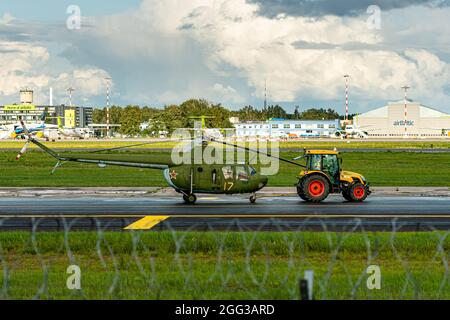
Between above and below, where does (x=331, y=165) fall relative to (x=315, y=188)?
above

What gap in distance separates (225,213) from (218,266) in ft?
38.7

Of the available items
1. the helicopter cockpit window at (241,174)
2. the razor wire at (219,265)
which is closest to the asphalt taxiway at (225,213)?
the razor wire at (219,265)

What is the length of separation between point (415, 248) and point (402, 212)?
27.1 feet

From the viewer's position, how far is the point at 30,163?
199ft

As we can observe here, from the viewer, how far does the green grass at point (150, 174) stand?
41.0 metres

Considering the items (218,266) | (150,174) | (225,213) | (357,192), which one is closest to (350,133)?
(150,174)

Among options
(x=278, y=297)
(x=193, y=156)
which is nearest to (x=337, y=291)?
(x=278, y=297)

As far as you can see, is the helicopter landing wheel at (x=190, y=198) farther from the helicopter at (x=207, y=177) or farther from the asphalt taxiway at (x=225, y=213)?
the asphalt taxiway at (x=225, y=213)

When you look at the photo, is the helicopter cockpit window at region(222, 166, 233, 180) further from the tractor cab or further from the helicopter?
the tractor cab

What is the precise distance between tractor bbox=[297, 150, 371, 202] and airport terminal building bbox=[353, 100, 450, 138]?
520 feet

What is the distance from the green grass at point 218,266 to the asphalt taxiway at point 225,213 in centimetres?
145

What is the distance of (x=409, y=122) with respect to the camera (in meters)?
186

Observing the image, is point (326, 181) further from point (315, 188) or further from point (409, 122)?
point (409, 122)

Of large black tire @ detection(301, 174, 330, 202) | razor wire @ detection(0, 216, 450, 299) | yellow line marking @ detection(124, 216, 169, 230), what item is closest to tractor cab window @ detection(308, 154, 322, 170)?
large black tire @ detection(301, 174, 330, 202)
